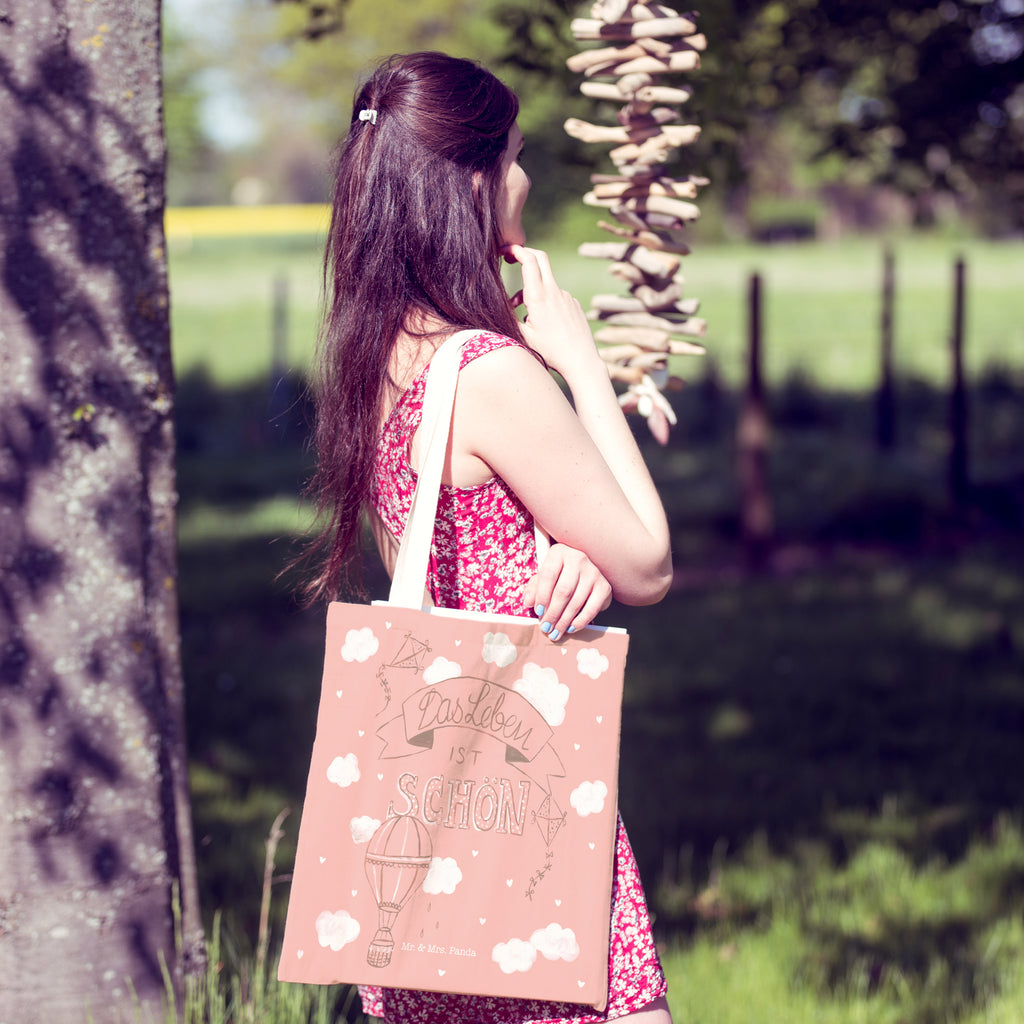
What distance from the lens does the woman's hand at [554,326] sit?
1.87m

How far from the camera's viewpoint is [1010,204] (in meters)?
7.59

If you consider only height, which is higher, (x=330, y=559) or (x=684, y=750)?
(x=330, y=559)

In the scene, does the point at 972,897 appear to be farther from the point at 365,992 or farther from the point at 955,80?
the point at 955,80

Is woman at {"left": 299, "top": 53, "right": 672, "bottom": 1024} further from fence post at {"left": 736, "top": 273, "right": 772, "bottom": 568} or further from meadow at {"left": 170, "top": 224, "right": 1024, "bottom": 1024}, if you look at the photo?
fence post at {"left": 736, "top": 273, "right": 772, "bottom": 568}

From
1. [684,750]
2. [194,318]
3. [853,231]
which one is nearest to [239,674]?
[684,750]

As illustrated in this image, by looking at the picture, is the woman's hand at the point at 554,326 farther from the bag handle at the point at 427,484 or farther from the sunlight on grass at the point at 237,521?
the sunlight on grass at the point at 237,521

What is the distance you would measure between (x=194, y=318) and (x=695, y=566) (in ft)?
82.8

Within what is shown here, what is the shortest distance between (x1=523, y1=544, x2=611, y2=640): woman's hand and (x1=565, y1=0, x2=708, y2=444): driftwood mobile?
2.05 ft

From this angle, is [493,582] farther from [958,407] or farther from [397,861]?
[958,407]

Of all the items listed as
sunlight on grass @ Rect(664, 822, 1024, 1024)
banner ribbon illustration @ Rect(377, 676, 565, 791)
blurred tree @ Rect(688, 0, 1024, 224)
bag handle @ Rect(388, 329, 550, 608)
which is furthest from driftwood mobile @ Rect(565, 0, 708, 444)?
blurred tree @ Rect(688, 0, 1024, 224)

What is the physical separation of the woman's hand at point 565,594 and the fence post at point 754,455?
20.4 feet

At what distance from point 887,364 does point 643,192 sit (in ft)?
28.0

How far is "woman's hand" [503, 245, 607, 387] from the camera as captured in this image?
187cm

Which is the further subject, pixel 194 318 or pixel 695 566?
pixel 194 318
